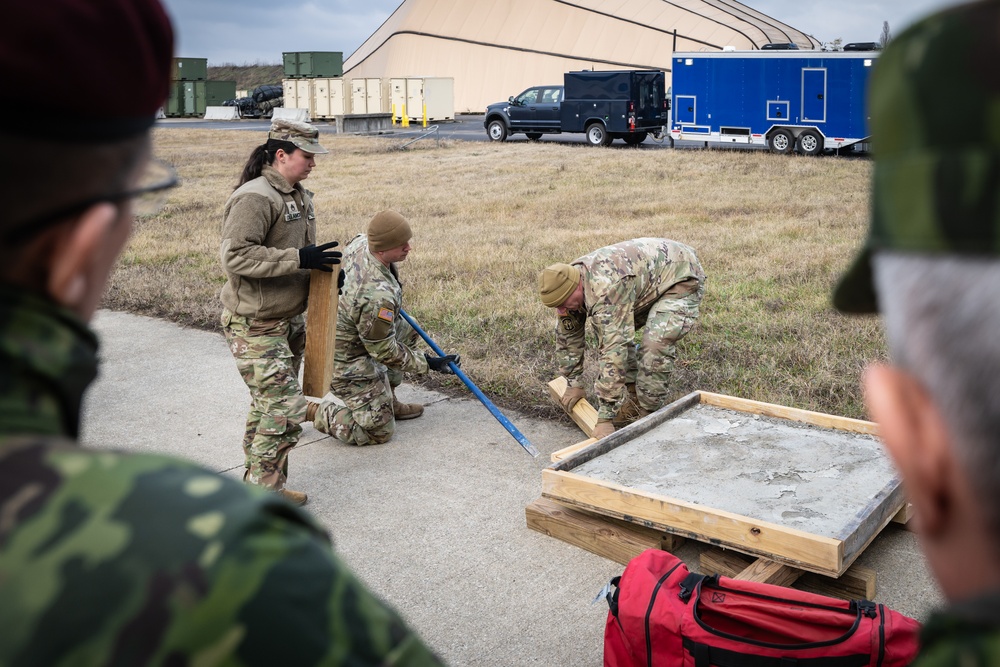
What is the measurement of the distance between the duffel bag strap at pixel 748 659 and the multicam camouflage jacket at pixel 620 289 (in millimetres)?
2640

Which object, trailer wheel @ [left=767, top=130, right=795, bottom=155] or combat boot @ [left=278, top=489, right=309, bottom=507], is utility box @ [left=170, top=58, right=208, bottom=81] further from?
combat boot @ [left=278, top=489, right=309, bottom=507]

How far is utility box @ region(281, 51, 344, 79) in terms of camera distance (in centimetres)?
4919

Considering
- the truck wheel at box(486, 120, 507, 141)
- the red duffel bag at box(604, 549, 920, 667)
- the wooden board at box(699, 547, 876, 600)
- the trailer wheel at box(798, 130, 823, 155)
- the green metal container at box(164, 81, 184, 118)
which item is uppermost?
the green metal container at box(164, 81, 184, 118)

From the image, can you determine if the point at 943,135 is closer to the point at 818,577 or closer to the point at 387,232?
the point at 818,577

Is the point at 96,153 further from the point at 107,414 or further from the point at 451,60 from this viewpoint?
the point at 451,60

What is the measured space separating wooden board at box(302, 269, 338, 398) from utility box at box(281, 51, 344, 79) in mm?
46272

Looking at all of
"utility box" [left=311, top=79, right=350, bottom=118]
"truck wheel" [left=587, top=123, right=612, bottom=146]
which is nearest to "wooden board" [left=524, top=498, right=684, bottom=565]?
"truck wheel" [left=587, top=123, right=612, bottom=146]

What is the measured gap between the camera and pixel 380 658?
3.11 ft

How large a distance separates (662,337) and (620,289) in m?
0.48

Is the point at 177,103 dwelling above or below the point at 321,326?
above

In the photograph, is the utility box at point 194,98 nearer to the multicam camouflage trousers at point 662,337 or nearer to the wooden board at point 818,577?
the multicam camouflage trousers at point 662,337

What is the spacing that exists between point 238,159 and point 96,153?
27086 mm

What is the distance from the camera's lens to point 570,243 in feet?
41.7

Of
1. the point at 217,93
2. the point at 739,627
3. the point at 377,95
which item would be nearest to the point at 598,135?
the point at 377,95
